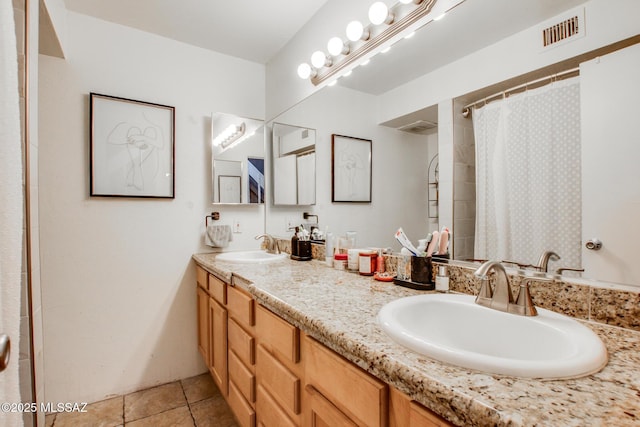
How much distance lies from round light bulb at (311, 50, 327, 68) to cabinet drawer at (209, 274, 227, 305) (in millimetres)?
1394

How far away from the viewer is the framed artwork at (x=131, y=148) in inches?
72.1

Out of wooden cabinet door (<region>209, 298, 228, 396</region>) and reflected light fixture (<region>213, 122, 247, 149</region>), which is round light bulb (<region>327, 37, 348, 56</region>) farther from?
wooden cabinet door (<region>209, 298, 228, 396</region>)

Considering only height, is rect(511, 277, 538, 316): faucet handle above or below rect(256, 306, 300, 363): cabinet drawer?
above

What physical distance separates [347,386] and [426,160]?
920mm

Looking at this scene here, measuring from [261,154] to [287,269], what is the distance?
1.15 metres

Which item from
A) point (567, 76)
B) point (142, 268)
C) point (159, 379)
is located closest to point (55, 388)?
point (159, 379)

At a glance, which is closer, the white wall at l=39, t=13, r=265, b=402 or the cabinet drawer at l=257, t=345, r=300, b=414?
the cabinet drawer at l=257, t=345, r=300, b=414

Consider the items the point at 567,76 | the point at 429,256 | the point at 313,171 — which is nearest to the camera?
the point at 567,76

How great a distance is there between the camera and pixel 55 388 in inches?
68.5

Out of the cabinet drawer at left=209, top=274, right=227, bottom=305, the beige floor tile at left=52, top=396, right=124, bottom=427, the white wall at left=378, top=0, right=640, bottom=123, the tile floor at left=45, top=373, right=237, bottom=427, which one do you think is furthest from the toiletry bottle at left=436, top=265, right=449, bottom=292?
the beige floor tile at left=52, top=396, right=124, bottom=427

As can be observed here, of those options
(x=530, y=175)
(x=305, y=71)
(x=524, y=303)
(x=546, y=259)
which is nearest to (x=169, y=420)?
(x=524, y=303)

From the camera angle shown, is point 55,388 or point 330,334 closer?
point 330,334

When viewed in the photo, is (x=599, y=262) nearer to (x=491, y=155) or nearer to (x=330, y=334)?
(x=491, y=155)

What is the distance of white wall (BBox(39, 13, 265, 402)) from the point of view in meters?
1.75
